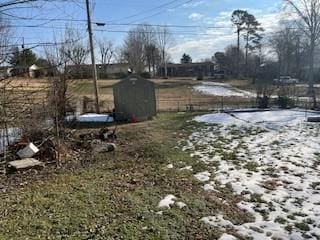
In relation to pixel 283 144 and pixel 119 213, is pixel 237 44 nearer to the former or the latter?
pixel 283 144

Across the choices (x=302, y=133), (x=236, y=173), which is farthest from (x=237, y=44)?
(x=236, y=173)

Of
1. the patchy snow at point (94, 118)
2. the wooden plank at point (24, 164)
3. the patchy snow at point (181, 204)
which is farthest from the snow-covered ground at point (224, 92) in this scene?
the patchy snow at point (181, 204)

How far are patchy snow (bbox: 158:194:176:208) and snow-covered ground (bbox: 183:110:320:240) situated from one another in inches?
27.3

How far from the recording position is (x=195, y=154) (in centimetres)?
943

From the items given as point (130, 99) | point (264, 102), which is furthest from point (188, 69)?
point (130, 99)

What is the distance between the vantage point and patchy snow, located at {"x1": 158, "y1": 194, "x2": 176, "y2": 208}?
5.70 m

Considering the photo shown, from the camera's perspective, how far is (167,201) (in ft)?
19.3

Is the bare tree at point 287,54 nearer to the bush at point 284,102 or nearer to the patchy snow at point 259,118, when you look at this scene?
the bush at point 284,102

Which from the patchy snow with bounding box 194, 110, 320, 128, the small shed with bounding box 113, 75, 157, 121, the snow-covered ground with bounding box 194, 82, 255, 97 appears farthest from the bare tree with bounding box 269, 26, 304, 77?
the small shed with bounding box 113, 75, 157, 121

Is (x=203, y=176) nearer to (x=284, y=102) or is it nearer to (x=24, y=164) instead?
(x=24, y=164)

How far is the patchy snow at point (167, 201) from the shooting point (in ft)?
18.7

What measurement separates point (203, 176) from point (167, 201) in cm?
182

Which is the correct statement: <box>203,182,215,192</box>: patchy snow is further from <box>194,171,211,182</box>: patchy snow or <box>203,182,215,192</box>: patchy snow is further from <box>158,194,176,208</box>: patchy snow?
<box>158,194,176,208</box>: patchy snow

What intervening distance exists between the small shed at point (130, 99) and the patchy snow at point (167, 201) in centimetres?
1018
